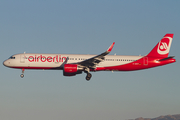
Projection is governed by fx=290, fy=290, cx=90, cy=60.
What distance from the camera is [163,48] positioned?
54.8m

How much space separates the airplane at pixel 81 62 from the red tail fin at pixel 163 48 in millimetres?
1104

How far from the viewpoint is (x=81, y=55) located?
50969mm

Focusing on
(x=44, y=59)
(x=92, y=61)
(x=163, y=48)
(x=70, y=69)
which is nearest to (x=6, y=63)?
(x=44, y=59)

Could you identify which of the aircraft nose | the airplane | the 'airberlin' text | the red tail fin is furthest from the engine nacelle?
the red tail fin

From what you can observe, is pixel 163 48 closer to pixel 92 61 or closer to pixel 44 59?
pixel 92 61

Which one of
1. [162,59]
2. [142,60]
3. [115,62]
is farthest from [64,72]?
[162,59]

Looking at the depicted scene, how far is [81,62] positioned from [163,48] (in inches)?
657

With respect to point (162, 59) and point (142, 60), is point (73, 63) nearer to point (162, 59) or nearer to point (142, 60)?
point (142, 60)

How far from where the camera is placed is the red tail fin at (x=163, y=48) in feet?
177

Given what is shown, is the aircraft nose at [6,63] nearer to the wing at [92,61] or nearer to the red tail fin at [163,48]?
the wing at [92,61]

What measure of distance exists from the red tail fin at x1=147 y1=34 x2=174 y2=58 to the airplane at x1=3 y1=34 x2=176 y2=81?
3.62 feet

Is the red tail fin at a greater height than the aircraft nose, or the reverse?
the red tail fin

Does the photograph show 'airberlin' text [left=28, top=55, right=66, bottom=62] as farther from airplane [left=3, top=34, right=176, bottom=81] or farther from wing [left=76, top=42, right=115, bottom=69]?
wing [left=76, top=42, right=115, bottom=69]

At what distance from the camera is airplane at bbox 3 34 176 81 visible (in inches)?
1924
